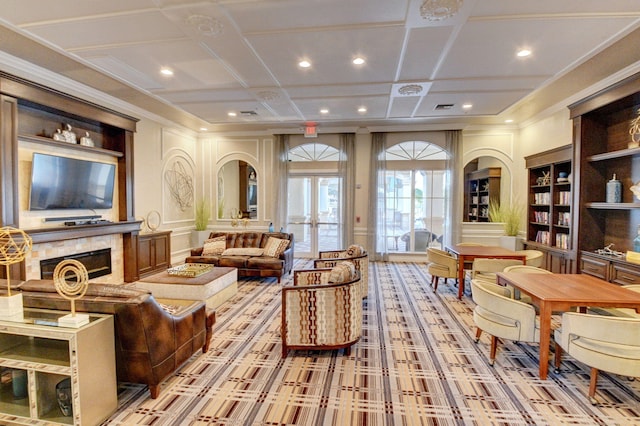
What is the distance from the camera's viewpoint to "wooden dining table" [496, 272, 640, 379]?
2.65m

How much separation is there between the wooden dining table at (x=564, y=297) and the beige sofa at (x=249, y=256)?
3.91 meters

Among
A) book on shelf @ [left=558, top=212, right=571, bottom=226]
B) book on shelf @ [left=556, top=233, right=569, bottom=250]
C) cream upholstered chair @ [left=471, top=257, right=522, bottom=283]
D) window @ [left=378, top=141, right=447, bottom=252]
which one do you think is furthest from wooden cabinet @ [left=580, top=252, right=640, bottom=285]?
window @ [left=378, top=141, right=447, bottom=252]

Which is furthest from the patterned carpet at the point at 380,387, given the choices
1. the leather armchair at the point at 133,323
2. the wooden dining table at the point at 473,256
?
the wooden dining table at the point at 473,256

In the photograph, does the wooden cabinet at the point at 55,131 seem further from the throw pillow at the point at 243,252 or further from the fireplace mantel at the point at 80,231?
the throw pillow at the point at 243,252

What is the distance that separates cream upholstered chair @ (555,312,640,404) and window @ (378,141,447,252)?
549 centimetres

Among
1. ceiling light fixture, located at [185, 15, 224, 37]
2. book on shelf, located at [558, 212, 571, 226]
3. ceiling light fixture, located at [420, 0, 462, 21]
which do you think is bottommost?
book on shelf, located at [558, 212, 571, 226]

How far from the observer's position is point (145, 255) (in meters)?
6.21

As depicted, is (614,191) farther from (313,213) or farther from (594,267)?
(313,213)

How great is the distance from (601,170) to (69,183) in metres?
8.44

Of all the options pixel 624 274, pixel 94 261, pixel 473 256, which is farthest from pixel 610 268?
pixel 94 261

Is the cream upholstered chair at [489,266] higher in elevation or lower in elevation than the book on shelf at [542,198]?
lower

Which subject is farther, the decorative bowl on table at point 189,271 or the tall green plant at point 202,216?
the tall green plant at point 202,216

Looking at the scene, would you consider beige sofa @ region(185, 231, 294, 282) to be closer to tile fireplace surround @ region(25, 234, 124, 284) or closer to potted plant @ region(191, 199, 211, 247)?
tile fireplace surround @ region(25, 234, 124, 284)

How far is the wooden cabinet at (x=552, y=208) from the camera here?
17.5 ft
